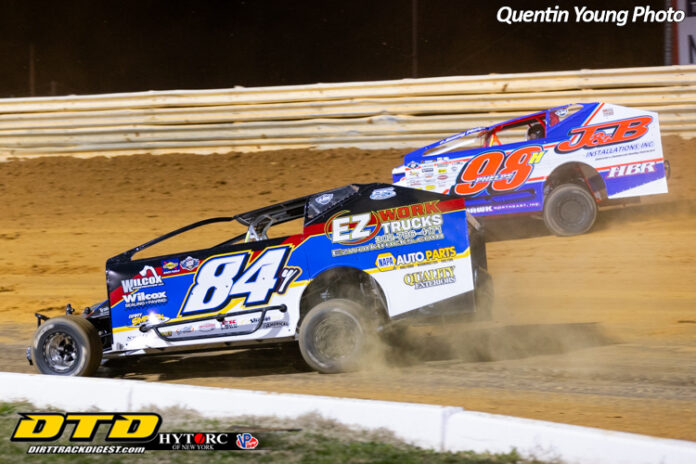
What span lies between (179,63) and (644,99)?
12.3m

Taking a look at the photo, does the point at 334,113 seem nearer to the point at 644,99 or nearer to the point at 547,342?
the point at 644,99

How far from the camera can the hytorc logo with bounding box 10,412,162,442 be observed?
4473 millimetres

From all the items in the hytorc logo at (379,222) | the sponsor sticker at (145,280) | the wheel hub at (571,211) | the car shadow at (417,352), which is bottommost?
the car shadow at (417,352)

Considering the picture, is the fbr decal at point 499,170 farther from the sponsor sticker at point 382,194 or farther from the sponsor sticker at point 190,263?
the sponsor sticker at point 190,263

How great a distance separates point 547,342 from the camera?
6789 mm

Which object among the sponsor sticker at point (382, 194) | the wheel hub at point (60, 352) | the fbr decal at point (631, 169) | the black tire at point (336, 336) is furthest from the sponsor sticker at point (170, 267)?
the fbr decal at point (631, 169)

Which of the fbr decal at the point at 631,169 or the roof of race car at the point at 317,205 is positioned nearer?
the roof of race car at the point at 317,205

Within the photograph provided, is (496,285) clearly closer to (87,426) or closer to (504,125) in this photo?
(504,125)

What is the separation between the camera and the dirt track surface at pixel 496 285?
18.3 feet

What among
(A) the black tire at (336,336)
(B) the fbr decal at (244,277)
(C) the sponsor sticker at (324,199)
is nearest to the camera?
(A) the black tire at (336,336)

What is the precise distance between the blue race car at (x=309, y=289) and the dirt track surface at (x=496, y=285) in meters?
0.37

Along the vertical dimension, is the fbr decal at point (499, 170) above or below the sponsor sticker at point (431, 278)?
above

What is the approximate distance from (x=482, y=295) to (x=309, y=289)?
1297mm

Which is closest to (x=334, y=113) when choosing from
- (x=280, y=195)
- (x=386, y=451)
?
(x=280, y=195)
